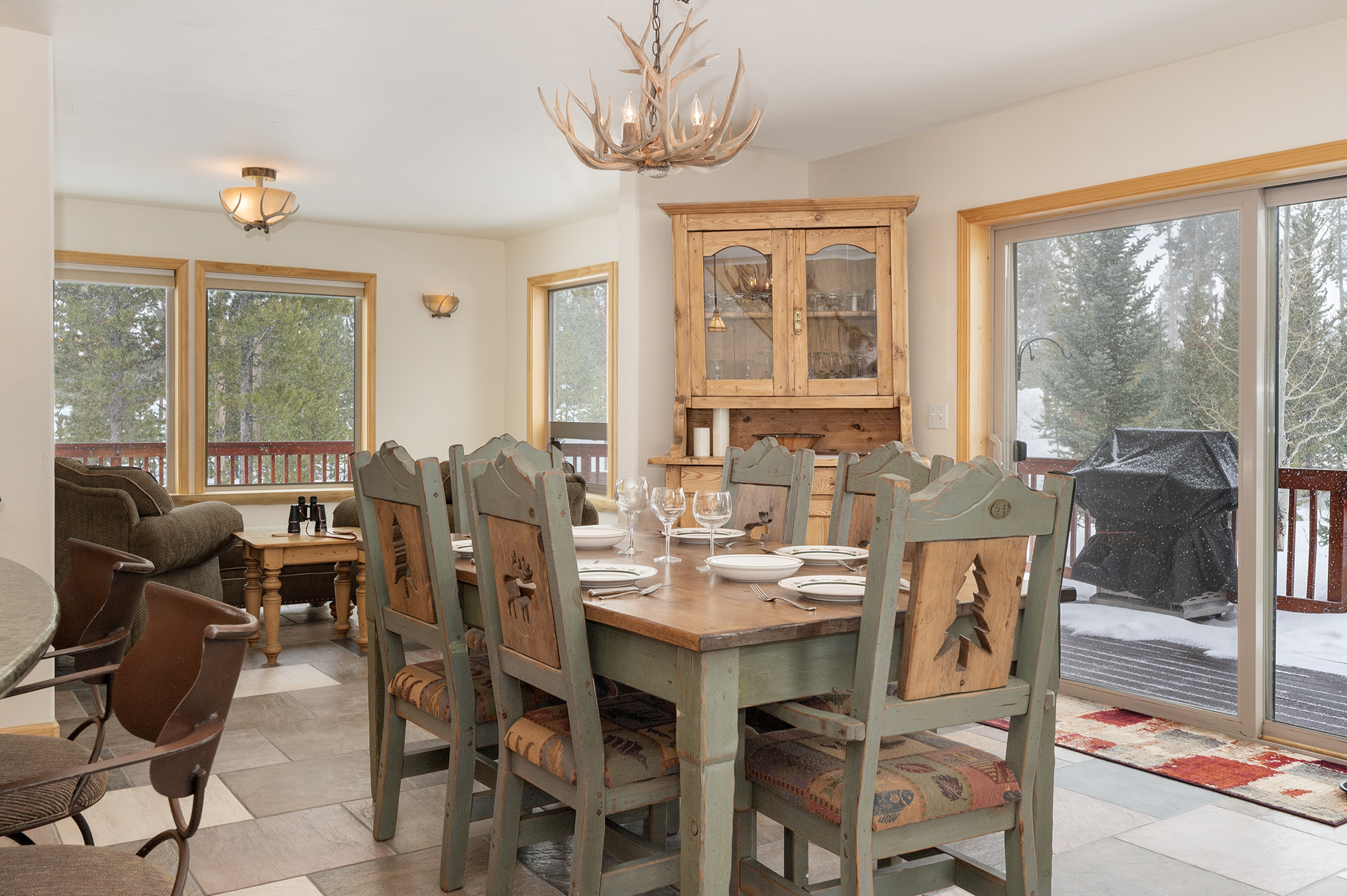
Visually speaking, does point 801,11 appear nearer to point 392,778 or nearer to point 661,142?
point 661,142

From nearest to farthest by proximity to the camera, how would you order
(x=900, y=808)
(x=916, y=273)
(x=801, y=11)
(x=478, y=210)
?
(x=900, y=808) < (x=801, y=11) < (x=916, y=273) < (x=478, y=210)

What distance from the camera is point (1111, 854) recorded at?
2635 mm

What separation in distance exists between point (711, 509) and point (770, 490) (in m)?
0.95

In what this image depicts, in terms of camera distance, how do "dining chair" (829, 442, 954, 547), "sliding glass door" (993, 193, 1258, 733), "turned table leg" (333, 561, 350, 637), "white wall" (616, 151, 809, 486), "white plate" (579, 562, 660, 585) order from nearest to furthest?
"white plate" (579, 562, 660, 585), "dining chair" (829, 442, 954, 547), "sliding glass door" (993, 193, 1258, 733), "white wall" (616, 151, 809, 486), "turned table leg" (333, 561, 350, 637)

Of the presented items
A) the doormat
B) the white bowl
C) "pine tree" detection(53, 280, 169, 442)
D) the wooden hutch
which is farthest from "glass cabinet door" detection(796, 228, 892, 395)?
"pine tree" detection(53, 280, 169, 442)

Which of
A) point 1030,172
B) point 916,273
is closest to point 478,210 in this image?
point 916,273

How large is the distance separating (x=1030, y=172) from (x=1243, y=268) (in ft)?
3.20

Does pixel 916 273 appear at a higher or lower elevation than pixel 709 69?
lower

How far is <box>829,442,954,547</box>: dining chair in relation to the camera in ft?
9.41

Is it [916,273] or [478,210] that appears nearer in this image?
[916,273]

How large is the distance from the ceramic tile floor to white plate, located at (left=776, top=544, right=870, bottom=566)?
759 mm

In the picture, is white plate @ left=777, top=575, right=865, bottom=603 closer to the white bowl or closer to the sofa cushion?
the white bowl

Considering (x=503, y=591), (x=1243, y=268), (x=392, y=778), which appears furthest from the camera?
(x=1243, y=268)

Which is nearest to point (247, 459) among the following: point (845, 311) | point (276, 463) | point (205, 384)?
point (276, 463)
